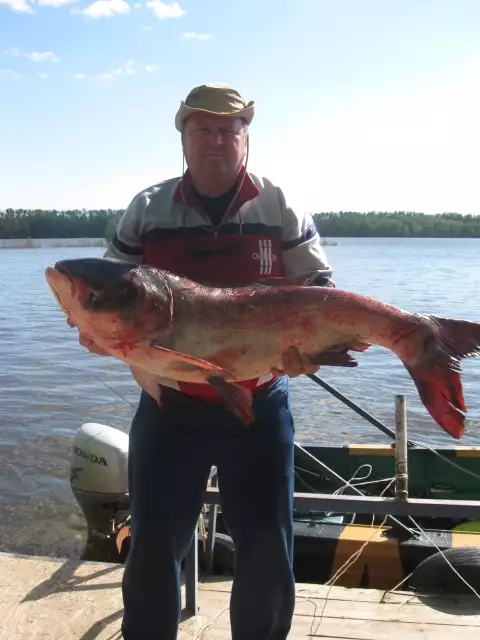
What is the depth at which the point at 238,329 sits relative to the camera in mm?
2803

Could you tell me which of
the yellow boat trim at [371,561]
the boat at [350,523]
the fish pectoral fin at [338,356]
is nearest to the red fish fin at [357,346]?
the fish pectoral fin at [338,356]

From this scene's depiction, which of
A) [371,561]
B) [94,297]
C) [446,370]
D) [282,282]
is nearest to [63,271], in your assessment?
[94,297]

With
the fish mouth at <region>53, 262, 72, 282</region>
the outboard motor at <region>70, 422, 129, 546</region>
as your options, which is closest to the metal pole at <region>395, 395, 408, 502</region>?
the fish mouth at <region>53, 262, 72, 282</region>

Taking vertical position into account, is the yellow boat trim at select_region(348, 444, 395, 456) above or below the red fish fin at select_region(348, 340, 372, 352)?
below

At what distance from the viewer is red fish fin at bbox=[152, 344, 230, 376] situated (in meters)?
2.62

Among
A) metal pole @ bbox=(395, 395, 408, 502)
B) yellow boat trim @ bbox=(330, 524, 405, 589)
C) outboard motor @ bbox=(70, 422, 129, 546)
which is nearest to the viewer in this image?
metal pole @ bbox=(395, 395, 408, 502)

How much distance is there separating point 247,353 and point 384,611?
7.24 feet

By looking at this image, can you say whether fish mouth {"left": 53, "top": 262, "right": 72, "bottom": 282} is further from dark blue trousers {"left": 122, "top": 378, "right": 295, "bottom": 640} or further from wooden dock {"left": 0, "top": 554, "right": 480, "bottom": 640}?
wooden dock {"left": 0, "top": 554, "right": 480, "bottom": 640}

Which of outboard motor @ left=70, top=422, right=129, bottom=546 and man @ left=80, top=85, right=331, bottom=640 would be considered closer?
man @ left=80, top=85, right=331, bottom=640

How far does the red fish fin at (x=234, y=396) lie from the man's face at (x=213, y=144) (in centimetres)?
98

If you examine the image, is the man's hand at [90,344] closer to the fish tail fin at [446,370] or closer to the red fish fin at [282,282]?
the red fish fin at [282,282]

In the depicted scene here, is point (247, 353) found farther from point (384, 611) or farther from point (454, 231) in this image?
point (454, 231)

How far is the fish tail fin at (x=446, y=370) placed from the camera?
2.72 metres

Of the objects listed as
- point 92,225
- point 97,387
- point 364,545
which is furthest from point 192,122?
point 92,225
